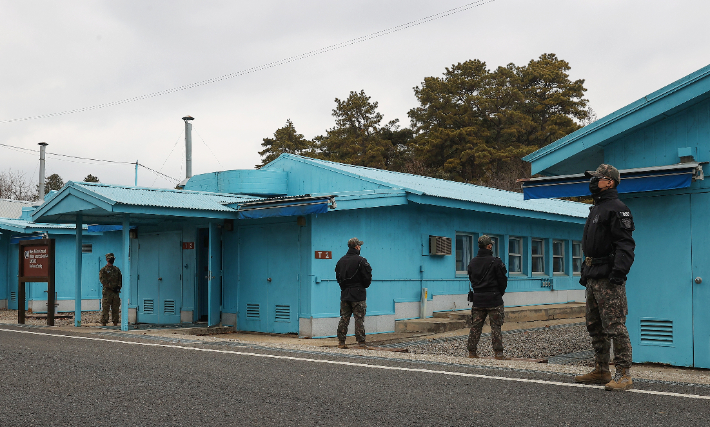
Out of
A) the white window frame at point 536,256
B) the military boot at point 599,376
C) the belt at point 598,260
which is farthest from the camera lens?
the white window frame at point 536,256

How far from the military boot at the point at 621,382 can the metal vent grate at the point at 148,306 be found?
43.0 ft

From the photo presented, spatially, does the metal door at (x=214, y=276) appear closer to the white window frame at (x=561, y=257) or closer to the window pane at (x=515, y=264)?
the window pane at (x=515, y=264)

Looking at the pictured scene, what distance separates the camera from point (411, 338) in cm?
1469

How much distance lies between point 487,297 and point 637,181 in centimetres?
291

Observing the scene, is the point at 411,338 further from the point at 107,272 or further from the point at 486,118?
the point at 486,118

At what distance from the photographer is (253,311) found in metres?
15.5

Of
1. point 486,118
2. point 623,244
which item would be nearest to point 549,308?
point 623,244

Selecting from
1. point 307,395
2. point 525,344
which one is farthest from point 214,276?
point 307,395

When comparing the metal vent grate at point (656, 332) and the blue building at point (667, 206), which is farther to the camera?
the metal vent grate at point (656, 332)

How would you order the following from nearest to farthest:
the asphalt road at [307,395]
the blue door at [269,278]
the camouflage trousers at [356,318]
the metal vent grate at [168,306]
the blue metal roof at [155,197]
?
the asphalt road at [307,395] < the camouflage trousers at [356,318] < the blue metal roof at [155,197] < the blue door at [269,278] < the metal vent grate at [168,306]

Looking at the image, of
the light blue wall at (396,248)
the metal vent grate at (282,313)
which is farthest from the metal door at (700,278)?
the metal vent grate at (282,313)

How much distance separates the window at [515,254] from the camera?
795 inches

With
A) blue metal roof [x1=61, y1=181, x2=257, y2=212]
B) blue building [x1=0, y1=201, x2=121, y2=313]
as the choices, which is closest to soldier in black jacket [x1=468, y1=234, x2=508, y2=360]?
blue metal roof [x1=61, y1=181, x2=257, y2=212]

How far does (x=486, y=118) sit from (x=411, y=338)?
33.6 m
